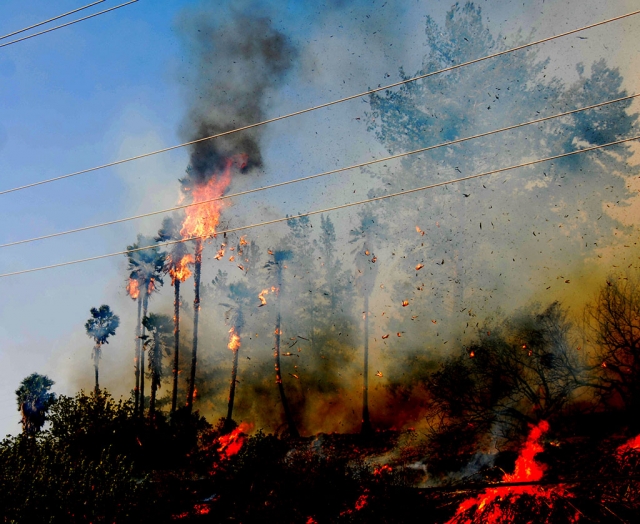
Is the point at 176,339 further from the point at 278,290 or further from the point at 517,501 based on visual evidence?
the point at 517,501

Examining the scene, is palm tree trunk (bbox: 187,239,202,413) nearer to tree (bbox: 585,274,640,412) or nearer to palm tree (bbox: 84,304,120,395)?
palm tree (bbox: 84,304,120,395)

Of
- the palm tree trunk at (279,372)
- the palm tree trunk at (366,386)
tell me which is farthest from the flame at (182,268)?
the palm tree trunk at (366,386)

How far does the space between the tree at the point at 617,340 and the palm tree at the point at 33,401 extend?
3477 cm

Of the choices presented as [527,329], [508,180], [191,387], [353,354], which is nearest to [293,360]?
[353,354]

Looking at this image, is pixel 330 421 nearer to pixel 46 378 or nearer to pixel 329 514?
pixel 329 514

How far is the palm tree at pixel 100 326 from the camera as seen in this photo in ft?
133

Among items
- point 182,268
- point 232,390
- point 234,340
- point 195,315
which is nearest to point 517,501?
point 232,390

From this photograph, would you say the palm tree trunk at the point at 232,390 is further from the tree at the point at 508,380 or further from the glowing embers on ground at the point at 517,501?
the glowing embers on ground at the point at 517,501

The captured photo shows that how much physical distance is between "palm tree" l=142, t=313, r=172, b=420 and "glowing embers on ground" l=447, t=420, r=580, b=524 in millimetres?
25060

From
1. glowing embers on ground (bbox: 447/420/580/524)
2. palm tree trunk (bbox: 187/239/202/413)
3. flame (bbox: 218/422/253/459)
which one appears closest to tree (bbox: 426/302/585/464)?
glowing embers on ground (bbox: 447/420/580/524)

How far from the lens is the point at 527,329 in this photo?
2514 cm

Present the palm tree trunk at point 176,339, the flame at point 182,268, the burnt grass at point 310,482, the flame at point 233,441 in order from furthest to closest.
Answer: the flame at point 182,268, the palm tree trunk at point 176,339, the flame at point 233,441, the burnt grass at point 310,482

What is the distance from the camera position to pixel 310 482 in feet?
70.7

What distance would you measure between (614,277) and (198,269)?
28023 millimetres
